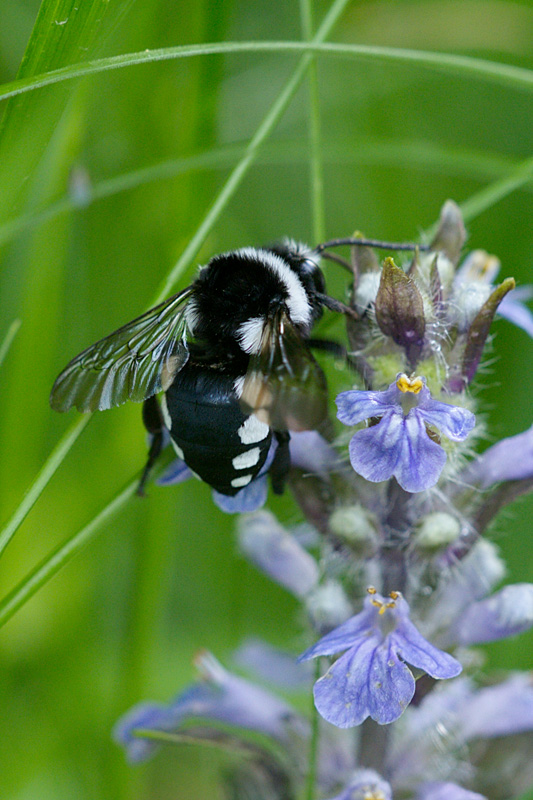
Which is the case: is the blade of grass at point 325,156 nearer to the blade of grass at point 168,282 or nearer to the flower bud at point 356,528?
the blade of grass at point 168,282

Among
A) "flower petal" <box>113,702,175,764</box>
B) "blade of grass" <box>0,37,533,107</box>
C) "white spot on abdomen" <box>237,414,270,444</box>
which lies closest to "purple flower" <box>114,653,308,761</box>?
"flower petal" <box>113,702,175,764</box>

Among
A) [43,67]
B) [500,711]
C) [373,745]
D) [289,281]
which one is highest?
[43,67]

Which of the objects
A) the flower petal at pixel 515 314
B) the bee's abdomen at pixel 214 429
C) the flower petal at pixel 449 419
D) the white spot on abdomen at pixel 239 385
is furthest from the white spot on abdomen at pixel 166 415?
the flower petal at pixel 515 314

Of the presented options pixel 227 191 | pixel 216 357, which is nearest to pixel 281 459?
pixel 216 357

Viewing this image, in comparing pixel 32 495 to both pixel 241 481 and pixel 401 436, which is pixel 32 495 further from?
pixel 401 436

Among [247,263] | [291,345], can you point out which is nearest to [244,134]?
[247,263]

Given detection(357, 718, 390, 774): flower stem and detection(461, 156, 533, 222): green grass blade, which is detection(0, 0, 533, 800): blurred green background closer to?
detection(461, 156, 533, 222): green grass blade

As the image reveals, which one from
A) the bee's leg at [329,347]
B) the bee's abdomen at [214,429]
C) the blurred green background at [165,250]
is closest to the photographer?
the bee's abdomen at [214,429]

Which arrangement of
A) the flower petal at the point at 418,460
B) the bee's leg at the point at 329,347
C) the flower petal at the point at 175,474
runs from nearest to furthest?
the flower petal at the point at 418,460 < the bee's leg at the point at 329,347 < the flower petal at the point at 175,474
